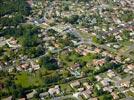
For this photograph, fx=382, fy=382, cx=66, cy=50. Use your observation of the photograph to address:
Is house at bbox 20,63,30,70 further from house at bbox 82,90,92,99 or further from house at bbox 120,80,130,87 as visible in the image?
house at bbox 120,80,130,87

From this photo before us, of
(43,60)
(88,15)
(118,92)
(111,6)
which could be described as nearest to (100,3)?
(111,6)

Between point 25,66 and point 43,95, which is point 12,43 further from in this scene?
point 43,95

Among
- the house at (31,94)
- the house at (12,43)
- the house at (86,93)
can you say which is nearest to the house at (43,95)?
the house at (31,94)

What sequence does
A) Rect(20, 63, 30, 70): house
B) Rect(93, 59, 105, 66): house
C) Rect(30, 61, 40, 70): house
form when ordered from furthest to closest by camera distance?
1. Rect(93, 59, 105, 66): house
2. Rect(20, 63, 30, 70): house
3. Rect(30, 61, 40, 70): house

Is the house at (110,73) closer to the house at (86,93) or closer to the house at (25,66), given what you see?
the house at (86,93)

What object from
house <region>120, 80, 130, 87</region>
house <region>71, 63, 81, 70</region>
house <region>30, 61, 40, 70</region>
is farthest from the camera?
house <region>30, 61, 40, 70</region>

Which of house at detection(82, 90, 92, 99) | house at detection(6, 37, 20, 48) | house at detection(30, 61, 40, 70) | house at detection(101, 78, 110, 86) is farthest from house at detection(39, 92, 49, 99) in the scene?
house at detection(6, 37, 20, 48)

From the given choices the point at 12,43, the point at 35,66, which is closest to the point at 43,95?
the point at 35,66

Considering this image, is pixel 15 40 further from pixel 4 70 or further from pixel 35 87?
pixel 35 87
